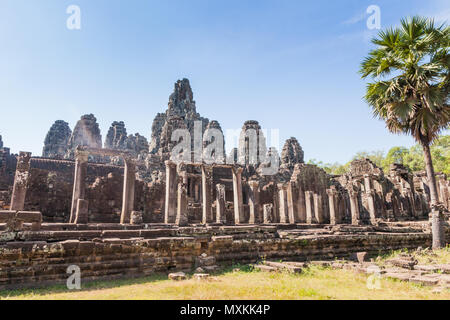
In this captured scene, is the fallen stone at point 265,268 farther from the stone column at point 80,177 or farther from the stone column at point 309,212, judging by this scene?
the stone column at point 309,212

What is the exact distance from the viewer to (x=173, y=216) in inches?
539

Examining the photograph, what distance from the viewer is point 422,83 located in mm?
10312

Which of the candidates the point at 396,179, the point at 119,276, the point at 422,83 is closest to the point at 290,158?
the point at 396,179

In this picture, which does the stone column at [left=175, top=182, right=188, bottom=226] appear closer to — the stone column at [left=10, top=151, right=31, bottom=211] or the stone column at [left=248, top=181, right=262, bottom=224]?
the stone column at [left=248, top=181, right=262, bottom=224]

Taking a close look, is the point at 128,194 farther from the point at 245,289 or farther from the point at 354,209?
the point at 354,209

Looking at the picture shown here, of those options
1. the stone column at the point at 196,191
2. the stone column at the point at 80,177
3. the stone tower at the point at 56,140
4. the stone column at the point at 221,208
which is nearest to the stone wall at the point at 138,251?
the stone column at the point at 80,177

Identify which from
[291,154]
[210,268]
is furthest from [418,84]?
[291,154]

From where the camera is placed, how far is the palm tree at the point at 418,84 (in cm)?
1037

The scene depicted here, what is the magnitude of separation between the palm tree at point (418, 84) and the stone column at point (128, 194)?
10.8 meters

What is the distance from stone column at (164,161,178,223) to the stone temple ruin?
A: 0.16 ft

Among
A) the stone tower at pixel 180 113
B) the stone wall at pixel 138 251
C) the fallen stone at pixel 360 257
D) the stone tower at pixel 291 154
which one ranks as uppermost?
the stone tower at pixel 180 113

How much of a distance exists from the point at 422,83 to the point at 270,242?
797cm

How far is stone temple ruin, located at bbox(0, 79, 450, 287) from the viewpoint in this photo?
5.56 m

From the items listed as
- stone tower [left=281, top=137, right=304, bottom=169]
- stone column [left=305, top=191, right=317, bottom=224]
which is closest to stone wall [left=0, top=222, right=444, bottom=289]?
stone column [left=305, top=191, right=317, bottom=224]
